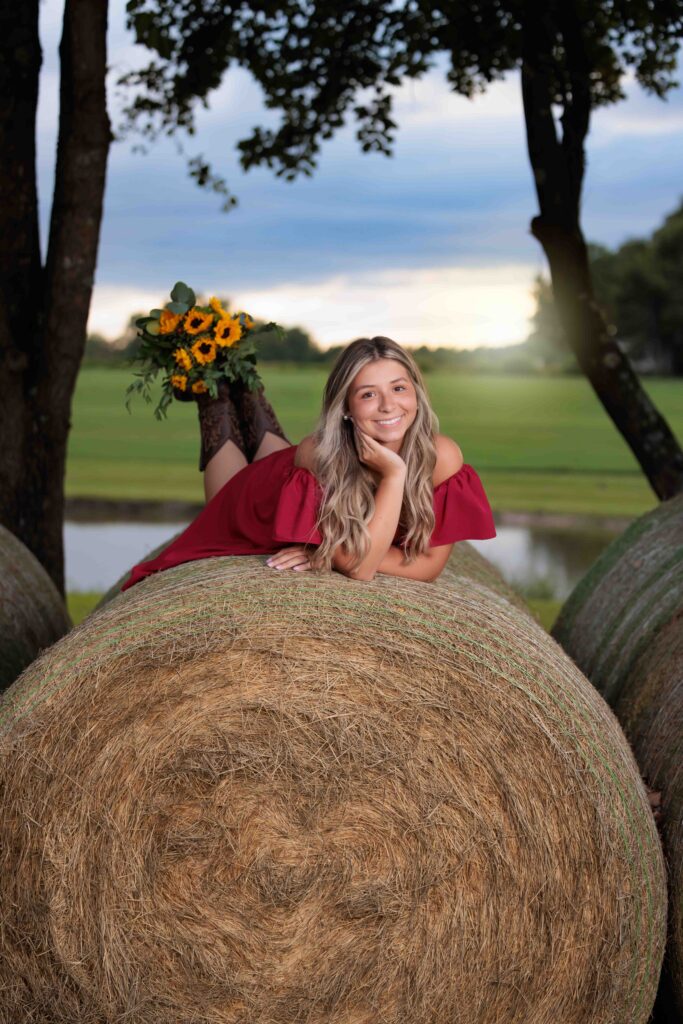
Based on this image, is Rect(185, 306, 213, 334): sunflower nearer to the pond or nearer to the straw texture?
the straw texture

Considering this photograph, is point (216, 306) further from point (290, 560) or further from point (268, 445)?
point (290, 560)

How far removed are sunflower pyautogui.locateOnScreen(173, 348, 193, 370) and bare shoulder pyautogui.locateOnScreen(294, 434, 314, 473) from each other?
144 cm

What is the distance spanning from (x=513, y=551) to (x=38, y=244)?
10332 mm

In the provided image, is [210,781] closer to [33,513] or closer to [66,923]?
[66,923]

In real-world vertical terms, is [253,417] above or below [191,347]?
below

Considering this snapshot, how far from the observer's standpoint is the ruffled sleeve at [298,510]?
3688mm

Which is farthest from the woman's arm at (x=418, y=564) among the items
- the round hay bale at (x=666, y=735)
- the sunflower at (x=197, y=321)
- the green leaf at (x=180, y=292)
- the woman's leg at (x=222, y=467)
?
the green leaf at (x=180, y=292)

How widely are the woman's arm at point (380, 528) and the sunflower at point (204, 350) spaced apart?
1.72 m

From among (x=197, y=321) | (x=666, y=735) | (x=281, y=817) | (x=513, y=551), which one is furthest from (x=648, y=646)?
(x=513, y=551)

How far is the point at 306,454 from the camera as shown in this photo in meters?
3.96

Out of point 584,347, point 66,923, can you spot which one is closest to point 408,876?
point 66,923

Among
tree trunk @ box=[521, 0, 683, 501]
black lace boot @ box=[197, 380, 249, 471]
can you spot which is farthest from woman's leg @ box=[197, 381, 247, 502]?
tree trunk @ box=[521, 0, 683, 501]

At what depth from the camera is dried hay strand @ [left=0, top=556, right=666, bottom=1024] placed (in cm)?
333

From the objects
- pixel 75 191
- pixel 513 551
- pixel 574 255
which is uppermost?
pixel 75 191
